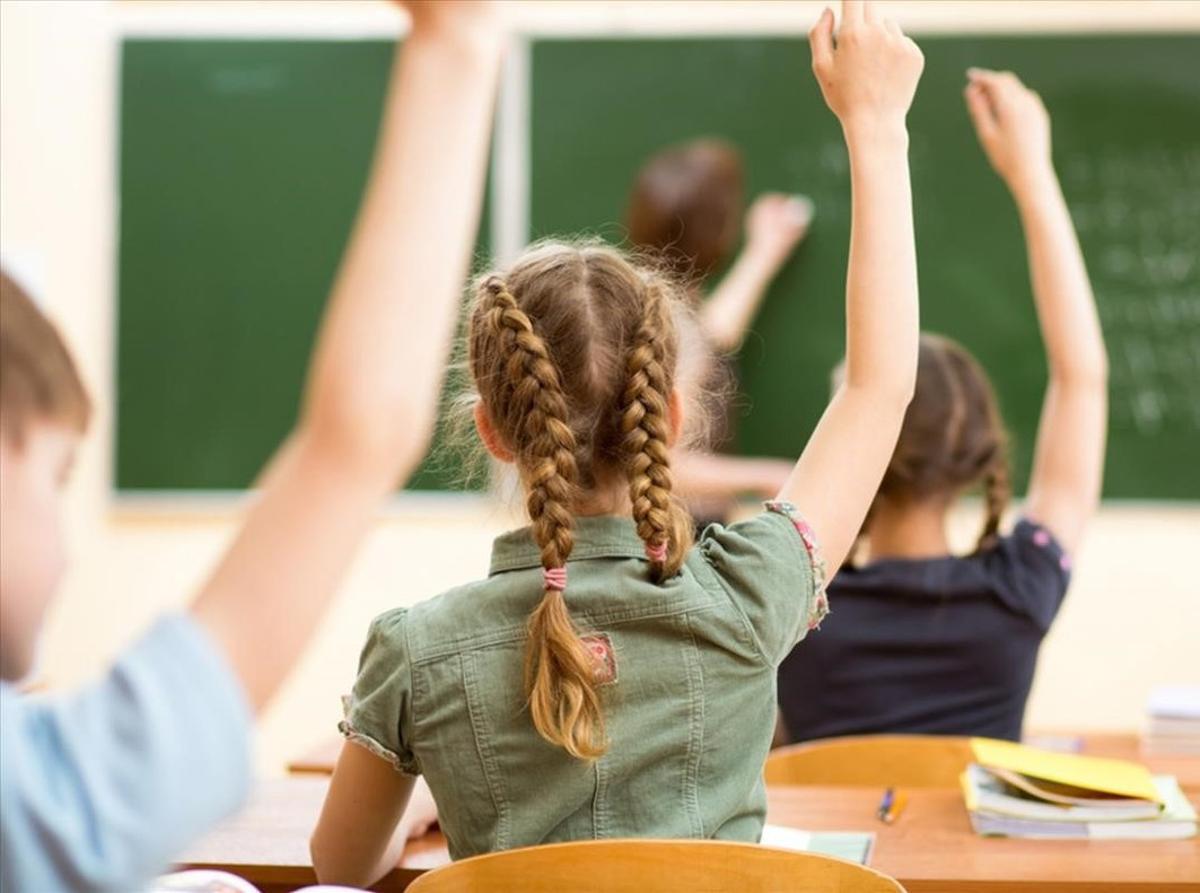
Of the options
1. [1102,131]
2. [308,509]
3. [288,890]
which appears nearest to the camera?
[308,509]

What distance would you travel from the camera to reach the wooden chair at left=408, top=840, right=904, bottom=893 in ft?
3.92

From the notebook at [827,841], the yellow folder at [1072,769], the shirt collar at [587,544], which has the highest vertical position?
the shirt collar at [587,544]

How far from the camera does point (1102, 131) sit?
4055 millimetres

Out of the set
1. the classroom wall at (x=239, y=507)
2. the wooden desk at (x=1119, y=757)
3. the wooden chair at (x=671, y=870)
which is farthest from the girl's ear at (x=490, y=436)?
the classroom wall at (x=239, y=507)

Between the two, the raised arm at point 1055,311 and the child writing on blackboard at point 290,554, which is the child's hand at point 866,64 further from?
the raised arm at point 1055,311

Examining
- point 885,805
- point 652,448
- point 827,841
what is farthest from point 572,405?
point 885,805

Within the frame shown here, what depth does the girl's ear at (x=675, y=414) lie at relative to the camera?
1449 mm

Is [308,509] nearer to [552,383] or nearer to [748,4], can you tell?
[552,383]

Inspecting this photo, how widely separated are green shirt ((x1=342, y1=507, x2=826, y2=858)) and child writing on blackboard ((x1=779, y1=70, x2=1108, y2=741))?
2.97 feet

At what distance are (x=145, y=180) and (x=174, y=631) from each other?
12.8 ft

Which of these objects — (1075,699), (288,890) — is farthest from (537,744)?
(1075,699)

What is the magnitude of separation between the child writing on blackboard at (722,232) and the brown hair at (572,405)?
7.90 ft

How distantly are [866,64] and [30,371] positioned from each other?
82 centimetres

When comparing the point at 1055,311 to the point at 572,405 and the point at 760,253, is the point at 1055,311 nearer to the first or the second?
the point at 572,405
